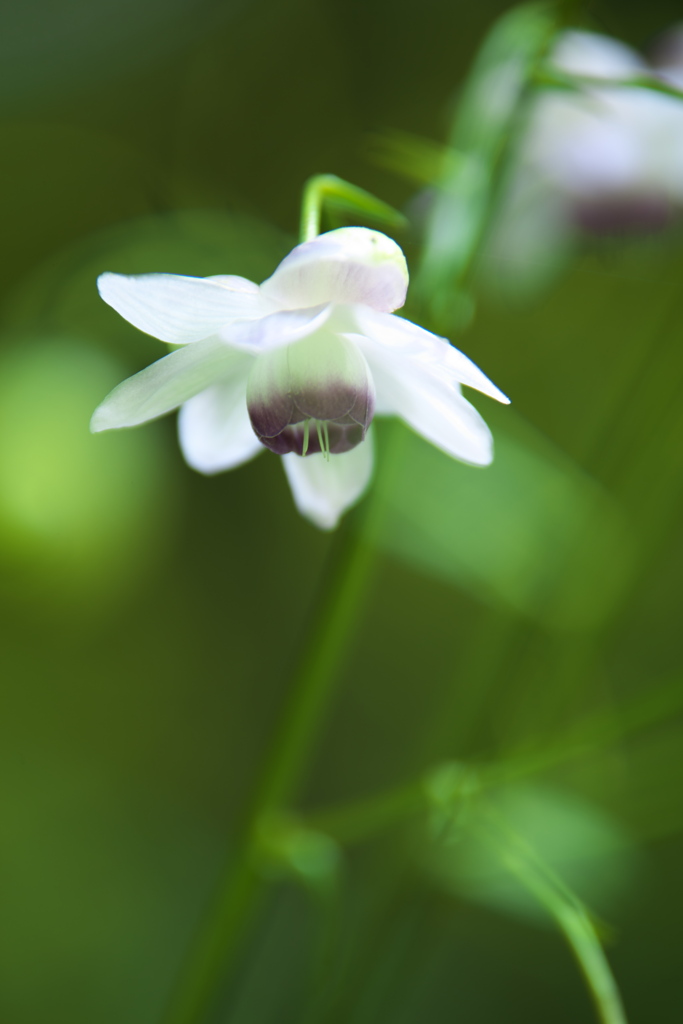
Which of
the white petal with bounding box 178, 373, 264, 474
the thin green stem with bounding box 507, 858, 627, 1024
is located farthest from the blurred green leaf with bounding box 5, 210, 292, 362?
the thin green stem with bounding box 507, 858, 627, 1024

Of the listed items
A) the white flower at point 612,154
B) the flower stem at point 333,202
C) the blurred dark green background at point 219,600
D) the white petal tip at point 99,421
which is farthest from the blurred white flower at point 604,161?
the white petal tip at point 99,421

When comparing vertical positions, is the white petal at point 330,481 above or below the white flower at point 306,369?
below

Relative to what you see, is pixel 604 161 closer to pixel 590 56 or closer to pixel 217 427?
pixel 590 56

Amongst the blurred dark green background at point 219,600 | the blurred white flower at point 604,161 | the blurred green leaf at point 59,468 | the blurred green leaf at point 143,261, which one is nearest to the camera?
the blurred green leaf at point 143,261

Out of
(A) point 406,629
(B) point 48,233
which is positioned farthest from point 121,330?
(A) point 406,629

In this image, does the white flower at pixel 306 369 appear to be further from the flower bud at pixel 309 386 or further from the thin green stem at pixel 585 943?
the thin green stem at pixel 585 943

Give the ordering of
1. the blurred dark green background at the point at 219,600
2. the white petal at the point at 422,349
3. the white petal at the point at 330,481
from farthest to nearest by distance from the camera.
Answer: the blurred dark green background at the point at 219,600
the white petal at the point at 330,481
the white petal at the point at 422,349

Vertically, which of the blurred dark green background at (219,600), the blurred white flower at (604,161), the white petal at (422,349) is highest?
the blurred white flower at (604,161)

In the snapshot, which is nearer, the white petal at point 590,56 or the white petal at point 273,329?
the white petal at point 273,329
